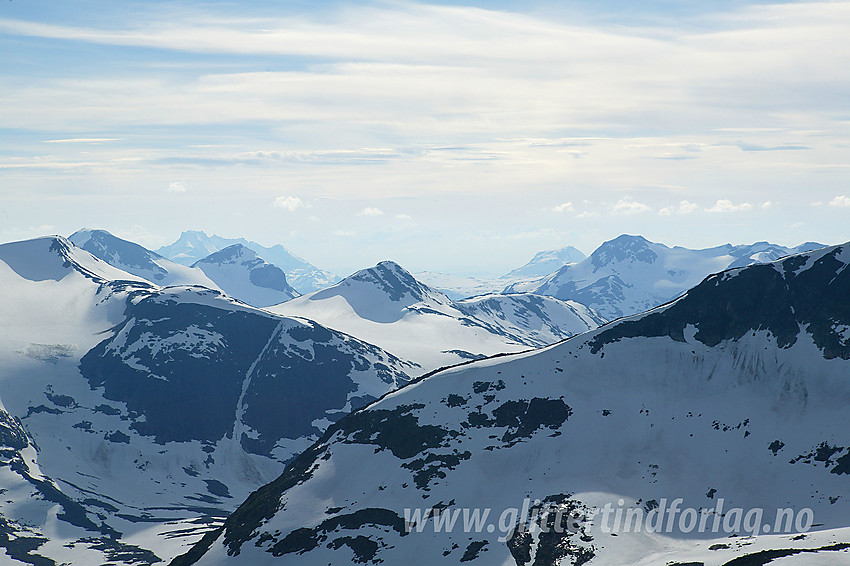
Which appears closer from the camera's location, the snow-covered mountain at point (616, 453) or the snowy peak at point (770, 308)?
the snow-covered mountain at point (616, 453)

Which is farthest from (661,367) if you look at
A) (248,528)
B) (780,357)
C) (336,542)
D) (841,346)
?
(248,528)

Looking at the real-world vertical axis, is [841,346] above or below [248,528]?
above

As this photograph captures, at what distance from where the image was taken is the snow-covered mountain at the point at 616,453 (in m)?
113

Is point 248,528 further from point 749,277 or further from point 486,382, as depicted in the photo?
point 749,277

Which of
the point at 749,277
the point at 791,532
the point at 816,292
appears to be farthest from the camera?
the point at 749,277

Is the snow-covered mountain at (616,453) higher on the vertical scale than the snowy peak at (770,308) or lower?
lower

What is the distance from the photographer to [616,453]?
137 m

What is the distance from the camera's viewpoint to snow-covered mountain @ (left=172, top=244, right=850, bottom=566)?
371 ft

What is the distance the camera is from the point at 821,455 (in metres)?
124

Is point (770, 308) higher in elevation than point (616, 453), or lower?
higher

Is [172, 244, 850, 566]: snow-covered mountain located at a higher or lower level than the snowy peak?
lower

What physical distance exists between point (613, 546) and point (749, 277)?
83935mm

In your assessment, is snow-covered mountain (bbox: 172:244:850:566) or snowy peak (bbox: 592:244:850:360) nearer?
snow-covered mountain (bbox: 172:244:850:566)

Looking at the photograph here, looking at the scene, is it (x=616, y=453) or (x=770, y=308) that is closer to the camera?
(x=616, y=453)
